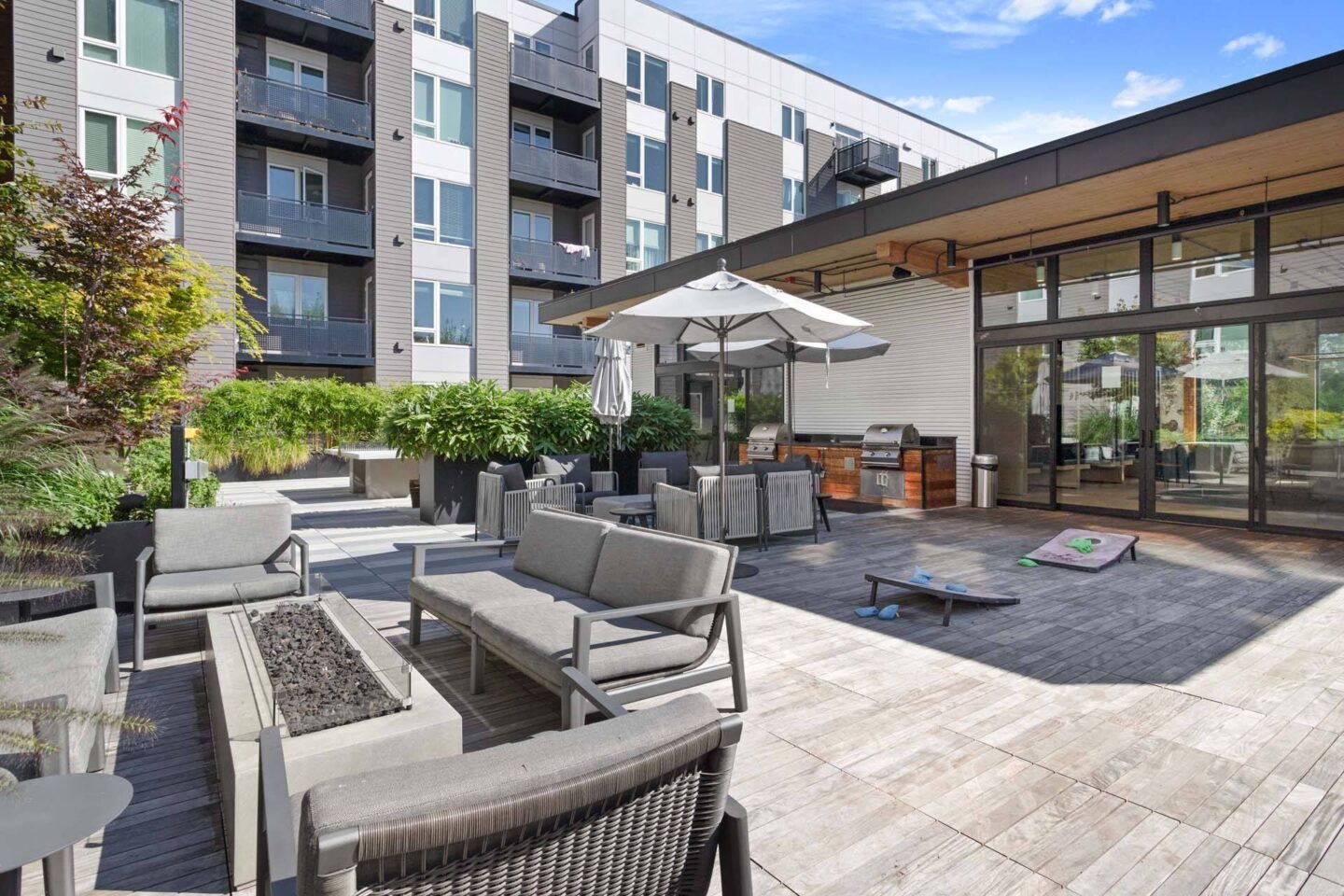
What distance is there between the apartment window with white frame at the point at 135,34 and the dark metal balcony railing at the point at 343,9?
227cm

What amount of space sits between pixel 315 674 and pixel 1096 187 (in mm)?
7212

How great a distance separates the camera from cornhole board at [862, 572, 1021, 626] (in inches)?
175

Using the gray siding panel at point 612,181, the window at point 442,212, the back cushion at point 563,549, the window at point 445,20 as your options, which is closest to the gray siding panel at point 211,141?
the window at point 442,212

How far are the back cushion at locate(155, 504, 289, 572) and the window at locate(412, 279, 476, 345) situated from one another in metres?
13.6

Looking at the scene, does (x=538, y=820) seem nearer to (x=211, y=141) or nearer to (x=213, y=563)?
(x=213, y=563)

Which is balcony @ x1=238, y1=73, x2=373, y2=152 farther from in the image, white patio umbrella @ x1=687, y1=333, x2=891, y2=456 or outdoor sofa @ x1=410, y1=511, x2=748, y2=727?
outdoor sofa @ x1=410, y1=511, x2=748, y2=727

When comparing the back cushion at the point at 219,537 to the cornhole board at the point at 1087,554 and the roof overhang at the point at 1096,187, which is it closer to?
the cornhole board at the point at 1087,554

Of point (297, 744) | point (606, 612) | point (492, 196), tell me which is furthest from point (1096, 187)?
point (492, 196)

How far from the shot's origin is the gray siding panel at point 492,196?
703 inches

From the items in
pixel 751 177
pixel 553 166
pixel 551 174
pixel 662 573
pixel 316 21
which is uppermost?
pixel 316 21

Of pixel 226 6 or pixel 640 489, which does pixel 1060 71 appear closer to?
pixel 640 489

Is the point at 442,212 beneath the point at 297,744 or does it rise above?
above

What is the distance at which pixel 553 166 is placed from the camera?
61.9ft

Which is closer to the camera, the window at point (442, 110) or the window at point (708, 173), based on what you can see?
the window at point (442, 110)
